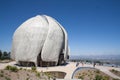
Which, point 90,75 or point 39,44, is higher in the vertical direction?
point 39,44

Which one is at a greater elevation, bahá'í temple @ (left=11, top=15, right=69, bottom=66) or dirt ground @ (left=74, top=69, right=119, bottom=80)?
bahá'í temple @ (left=11, top=15, right=69, bottom=66)

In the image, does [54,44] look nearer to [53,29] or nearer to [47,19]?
[53,29]

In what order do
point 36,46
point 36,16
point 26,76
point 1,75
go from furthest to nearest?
point 36,16, point 36,46, point 26,76, point 1,75

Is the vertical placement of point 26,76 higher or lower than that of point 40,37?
lower

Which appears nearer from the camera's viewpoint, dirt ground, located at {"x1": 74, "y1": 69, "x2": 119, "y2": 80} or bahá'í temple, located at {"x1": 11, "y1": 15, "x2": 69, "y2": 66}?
dirt ground, located at {"x1": 74, "y1": 69, "x2": 119, "y2": 80}

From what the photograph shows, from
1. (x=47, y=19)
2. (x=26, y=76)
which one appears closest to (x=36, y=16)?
(x=47, y=19)

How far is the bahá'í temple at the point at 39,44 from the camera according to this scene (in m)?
35.7

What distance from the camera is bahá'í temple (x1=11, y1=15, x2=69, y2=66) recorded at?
117ft

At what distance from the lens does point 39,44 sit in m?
36.0

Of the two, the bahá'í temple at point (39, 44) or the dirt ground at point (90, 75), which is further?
the bahá'í temple at point (39, 44)

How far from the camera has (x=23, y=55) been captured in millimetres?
36000

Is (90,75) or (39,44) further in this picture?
(39,44)

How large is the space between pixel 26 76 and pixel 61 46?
71.2 ft

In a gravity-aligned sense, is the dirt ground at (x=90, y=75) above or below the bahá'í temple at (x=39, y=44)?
below
